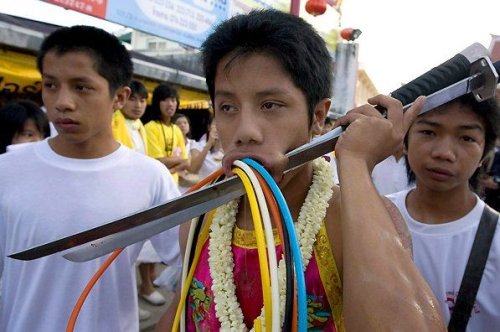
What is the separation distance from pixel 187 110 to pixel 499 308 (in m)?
7.65

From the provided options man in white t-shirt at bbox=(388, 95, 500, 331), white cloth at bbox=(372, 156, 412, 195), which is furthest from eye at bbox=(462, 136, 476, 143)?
white cloth at bbox=(372, 156, 412, 195)

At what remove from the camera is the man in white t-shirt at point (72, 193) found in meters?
1.57

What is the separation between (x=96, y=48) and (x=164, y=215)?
104cm

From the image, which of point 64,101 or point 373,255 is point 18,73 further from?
point 373,255

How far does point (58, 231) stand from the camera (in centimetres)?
158

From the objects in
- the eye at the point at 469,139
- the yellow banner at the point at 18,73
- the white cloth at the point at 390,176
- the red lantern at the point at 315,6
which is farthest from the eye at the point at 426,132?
the red lantern at the point at 315,6

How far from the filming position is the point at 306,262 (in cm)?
112

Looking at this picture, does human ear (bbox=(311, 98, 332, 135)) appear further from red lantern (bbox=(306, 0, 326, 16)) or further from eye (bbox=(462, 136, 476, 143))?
red lantern (bbox=(306, 0, 326, 16))

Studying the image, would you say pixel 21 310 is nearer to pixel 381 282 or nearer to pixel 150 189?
pixel 150 189

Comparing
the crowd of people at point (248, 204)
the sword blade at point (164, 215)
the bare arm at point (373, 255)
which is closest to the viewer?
the bare arm at point (373, 255)

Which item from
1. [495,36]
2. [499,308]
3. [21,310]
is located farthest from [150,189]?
[495,36]

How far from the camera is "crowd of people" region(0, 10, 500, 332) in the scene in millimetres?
952

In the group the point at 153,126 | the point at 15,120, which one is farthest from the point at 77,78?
the point at 153,126

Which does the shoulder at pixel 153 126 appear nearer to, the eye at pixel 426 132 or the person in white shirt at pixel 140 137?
the person in white shirt at pixel 140 137
